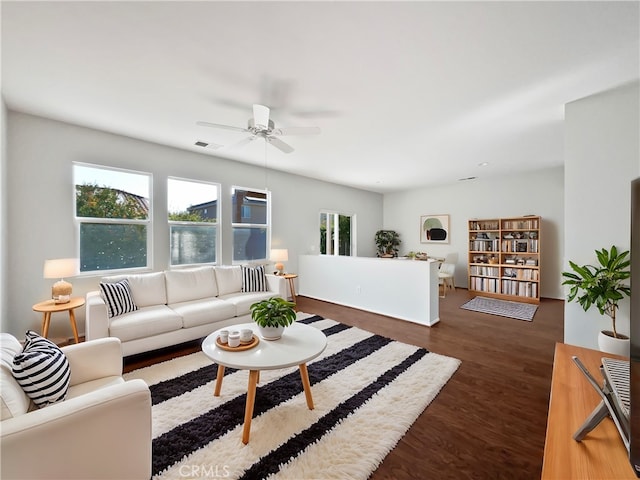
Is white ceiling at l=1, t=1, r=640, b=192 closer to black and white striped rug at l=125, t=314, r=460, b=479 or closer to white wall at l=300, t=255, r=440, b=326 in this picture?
white wall at l=300, t=255, r=440, b=326

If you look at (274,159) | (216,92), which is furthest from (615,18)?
(274,159)

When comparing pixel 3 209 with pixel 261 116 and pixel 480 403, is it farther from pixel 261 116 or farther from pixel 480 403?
pixel 480 403

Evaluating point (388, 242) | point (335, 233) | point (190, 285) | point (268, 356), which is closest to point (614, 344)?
point (268, 356)

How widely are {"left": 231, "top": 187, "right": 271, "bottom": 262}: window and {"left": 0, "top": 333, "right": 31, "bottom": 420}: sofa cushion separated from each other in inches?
140

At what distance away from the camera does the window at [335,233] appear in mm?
6691

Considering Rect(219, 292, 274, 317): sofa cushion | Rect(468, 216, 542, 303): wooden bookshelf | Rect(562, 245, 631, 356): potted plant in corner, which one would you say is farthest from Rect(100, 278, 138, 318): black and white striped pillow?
Rect(468, 216, 542, 303): wooden bookshelf

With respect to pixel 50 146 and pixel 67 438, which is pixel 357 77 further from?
pixel 50 146

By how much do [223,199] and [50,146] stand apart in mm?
2161

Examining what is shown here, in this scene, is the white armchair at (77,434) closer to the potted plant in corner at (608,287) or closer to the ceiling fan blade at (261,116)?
the ceiling fan blade at (261,116)

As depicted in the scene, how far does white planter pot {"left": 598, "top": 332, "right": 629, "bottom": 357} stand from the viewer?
7.02 feet

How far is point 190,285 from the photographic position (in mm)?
3535

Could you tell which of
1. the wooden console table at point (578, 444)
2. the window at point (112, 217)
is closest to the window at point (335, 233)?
the window at point (112, 217)

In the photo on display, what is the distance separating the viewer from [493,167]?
5195mm

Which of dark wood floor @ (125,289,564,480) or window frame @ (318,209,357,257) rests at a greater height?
window frame @ (318,209,357,257)
